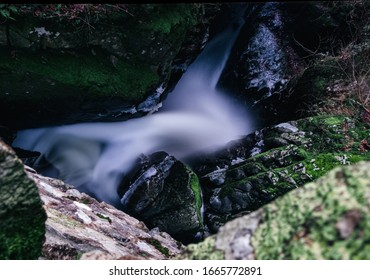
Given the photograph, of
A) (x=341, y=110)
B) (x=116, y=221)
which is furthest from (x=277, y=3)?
(x=116, y=221)

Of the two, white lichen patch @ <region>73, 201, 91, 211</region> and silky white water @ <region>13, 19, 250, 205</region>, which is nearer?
white lichen patch @ <region>73, 201, 91, 211</region>

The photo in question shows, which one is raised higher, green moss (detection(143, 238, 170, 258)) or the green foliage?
the green foliage

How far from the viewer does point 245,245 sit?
1.41 meters

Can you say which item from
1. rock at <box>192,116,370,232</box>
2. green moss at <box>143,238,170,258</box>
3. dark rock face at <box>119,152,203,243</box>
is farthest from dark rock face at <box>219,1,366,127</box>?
green moss at <box>143,238,170,258</box>

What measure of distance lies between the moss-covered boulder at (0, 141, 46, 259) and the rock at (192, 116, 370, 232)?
169 inches

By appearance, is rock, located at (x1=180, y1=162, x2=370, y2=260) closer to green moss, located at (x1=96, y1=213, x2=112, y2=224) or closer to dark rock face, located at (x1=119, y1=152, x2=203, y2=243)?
green moss, located at (x1=96, y1=213, x2=112, y2=224)

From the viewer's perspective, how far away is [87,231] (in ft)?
10.4

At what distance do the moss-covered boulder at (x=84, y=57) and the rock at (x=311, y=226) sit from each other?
4.53 m

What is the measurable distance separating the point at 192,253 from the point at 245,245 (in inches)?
11.3

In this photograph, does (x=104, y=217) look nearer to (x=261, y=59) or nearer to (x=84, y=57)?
(x=84, y=57)

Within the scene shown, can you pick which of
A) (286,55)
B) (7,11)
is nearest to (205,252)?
(7,11)

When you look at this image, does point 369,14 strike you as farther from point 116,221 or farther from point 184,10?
point 116,221

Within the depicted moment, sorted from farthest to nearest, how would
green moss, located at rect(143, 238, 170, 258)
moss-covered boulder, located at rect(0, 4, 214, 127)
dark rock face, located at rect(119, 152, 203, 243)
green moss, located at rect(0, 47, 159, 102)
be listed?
dark rock face, located at rect(119, 152, 203, 243), green moss, located at rect(0, 47, 159, 102), moss-covered boulder, located at rect(0, 4, 214, 127), green moss, located at rect(143, 238, 170, 258)

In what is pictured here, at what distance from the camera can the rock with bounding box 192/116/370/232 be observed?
18.9 ft
